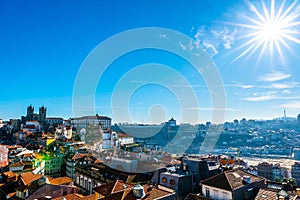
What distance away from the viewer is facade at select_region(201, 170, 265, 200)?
1597cm

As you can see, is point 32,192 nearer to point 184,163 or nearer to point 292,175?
point 184,163

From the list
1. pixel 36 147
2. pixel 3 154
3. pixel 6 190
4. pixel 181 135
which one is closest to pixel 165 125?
pixel 181 135

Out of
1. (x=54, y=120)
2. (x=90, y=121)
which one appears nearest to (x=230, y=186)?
(x=90, y=121)

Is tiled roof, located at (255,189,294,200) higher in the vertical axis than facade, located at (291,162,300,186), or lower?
higher

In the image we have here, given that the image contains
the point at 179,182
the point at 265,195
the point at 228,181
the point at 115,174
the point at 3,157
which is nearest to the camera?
the point at 265,195

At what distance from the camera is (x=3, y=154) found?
38344 mm

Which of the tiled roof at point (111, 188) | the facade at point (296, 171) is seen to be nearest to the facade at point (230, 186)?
the tiled roof at point (111, 188)

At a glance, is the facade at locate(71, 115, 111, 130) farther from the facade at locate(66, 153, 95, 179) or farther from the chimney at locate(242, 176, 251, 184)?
the chimney at locate(242, 176, 251, 184)

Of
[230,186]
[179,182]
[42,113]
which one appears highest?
[42,113]

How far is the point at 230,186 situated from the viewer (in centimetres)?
1598

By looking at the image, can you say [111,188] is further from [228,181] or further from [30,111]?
[30,111]

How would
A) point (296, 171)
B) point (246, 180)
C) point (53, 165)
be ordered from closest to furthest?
point (246, 180) < point (53, 165) < point (296, 171)

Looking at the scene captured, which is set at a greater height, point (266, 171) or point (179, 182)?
point (179, 182)

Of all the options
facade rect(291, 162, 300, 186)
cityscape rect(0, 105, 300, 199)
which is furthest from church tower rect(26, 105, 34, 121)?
facade rect(291, 162, 300, 186)
